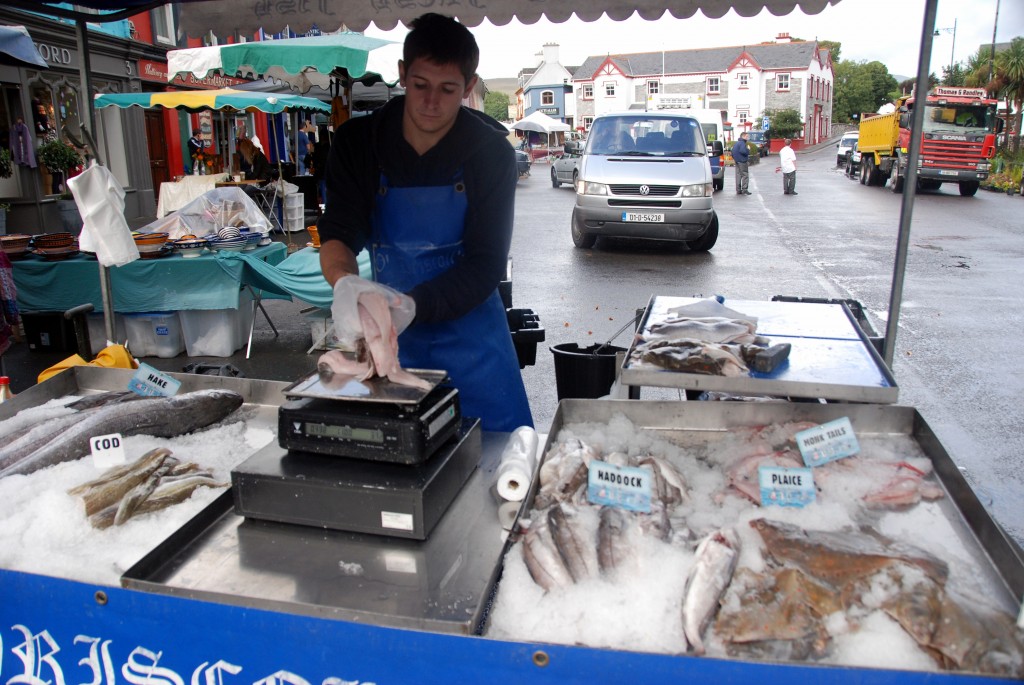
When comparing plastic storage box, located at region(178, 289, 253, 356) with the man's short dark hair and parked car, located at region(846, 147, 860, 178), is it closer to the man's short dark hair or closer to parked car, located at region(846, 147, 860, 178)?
the man's short dark hair

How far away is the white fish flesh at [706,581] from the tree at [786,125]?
67.3 meters

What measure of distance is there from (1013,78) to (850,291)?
101 feet

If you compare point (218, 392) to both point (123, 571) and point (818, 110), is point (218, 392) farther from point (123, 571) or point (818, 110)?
point (818, 110)

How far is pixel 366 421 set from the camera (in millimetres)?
1919

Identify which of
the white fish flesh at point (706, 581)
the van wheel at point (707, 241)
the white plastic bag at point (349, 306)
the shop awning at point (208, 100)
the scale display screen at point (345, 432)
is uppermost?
the shop awning at point (208, 100)

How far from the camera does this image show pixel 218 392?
9.32ft

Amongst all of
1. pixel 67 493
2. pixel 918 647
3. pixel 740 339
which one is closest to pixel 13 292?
pixel 67 493

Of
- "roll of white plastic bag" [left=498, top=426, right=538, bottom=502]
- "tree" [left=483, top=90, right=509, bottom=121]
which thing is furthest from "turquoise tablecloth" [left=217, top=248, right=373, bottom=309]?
"tree" [left=483, top=90, right=509, bottom=121]

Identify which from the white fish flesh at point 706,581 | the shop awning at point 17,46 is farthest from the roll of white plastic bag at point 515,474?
the shop awning at point 17,46

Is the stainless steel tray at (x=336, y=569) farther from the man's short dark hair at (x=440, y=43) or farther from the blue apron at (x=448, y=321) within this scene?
the man's short dark hair at (x=440, y=43)

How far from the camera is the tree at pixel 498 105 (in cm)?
11331

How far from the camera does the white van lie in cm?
1262

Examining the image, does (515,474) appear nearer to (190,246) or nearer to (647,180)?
(190,246)

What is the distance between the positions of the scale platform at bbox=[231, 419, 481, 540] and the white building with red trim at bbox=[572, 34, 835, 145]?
7032 cm
